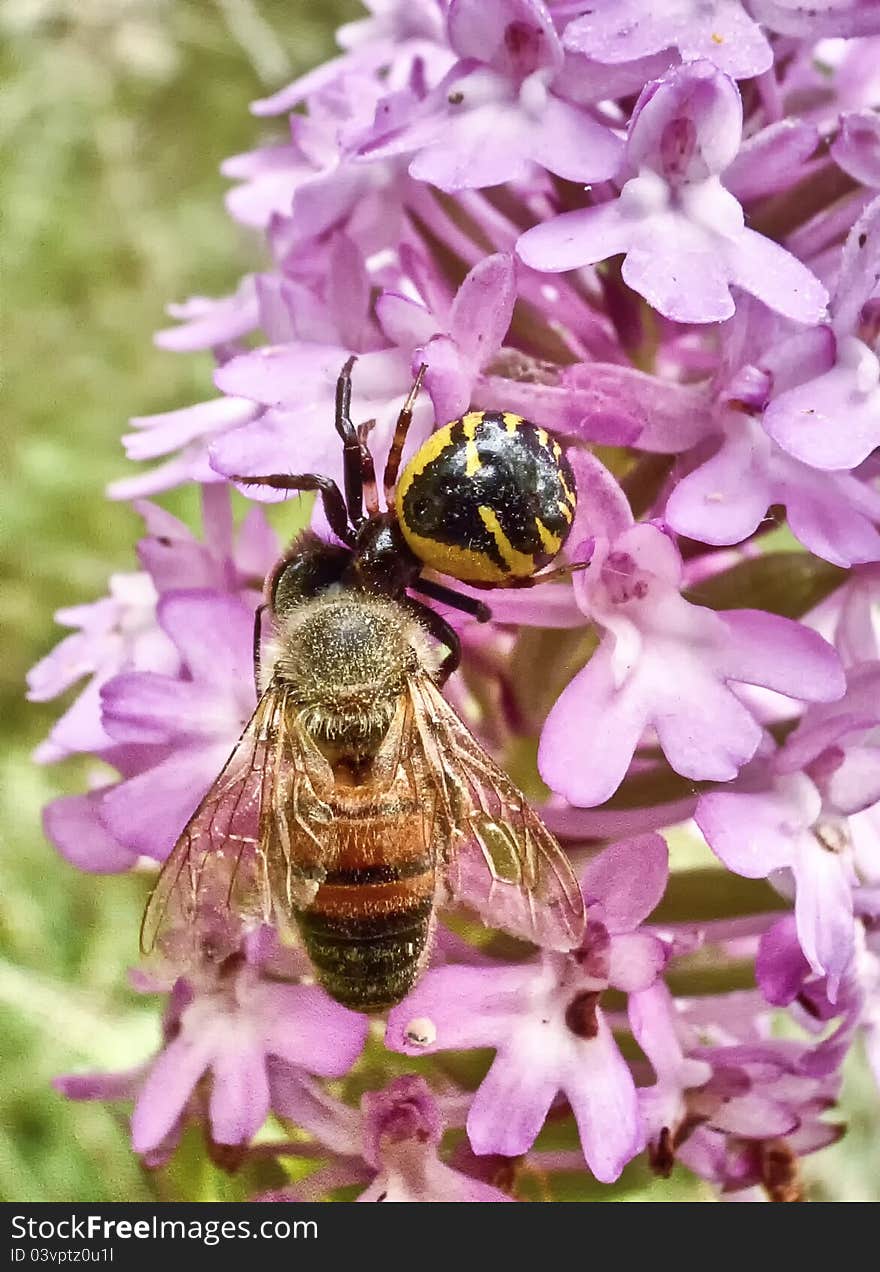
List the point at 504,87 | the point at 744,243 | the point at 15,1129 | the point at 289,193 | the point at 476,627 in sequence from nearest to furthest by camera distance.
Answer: the point at 744,243, the point at 504,87, the point at 476,627, the point at 289,193, the point at 15,1129

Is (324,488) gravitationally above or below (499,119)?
below

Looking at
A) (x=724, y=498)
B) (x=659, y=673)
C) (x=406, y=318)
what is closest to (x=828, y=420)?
(x=724, y=498)

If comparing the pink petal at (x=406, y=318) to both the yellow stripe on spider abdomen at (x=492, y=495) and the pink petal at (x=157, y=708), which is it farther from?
the pink petal at (x=157, y=708)

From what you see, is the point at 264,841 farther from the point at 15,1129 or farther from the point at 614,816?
the point at 15,1129

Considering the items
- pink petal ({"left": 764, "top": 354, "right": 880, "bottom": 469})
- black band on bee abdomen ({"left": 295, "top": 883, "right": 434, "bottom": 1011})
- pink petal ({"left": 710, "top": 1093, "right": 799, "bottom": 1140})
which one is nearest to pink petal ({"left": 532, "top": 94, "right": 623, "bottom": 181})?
pink petal ({"left": 764, "top": 354, "right": 880, "bottom": 469})

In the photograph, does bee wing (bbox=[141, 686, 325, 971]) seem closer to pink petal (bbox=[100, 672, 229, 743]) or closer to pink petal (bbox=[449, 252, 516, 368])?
A: pink petal (bbox=[100, 672, 229, 743])

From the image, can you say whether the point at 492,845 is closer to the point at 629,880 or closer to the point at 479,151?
the point at 629,880
